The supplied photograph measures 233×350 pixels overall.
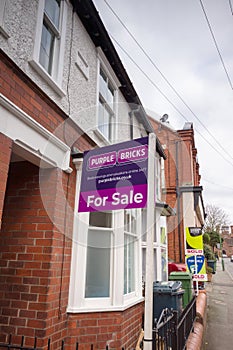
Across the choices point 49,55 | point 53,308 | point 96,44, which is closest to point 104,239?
point 53,308

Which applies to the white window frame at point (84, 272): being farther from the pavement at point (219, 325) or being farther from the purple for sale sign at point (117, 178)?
the pavement at point (219, 325)

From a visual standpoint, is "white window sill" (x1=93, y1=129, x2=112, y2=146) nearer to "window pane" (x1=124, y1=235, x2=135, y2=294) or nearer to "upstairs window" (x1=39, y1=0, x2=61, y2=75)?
"upstairs window" (x1=39, y1=0, x2=61, y2=75)

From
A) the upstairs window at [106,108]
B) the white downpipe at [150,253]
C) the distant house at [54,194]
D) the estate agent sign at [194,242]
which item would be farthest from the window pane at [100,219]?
the estate agent sign at [194,242]

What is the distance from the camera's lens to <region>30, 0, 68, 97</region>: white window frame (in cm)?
A: 322

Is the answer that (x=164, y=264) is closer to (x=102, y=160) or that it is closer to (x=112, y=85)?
(x=112, y=85)

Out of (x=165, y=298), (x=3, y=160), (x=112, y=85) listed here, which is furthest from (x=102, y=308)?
(x=112, y=85)

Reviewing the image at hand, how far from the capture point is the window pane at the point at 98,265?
4004 mm

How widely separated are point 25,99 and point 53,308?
2592 millimetres

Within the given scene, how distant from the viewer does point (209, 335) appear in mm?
6008

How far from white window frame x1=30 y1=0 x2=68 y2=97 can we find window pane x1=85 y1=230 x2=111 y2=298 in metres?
2.36

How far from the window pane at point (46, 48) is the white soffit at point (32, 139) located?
107cm

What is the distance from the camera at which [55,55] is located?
3846 millimetres

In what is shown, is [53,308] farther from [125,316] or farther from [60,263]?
[125,316]

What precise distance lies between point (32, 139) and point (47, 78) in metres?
0.90
